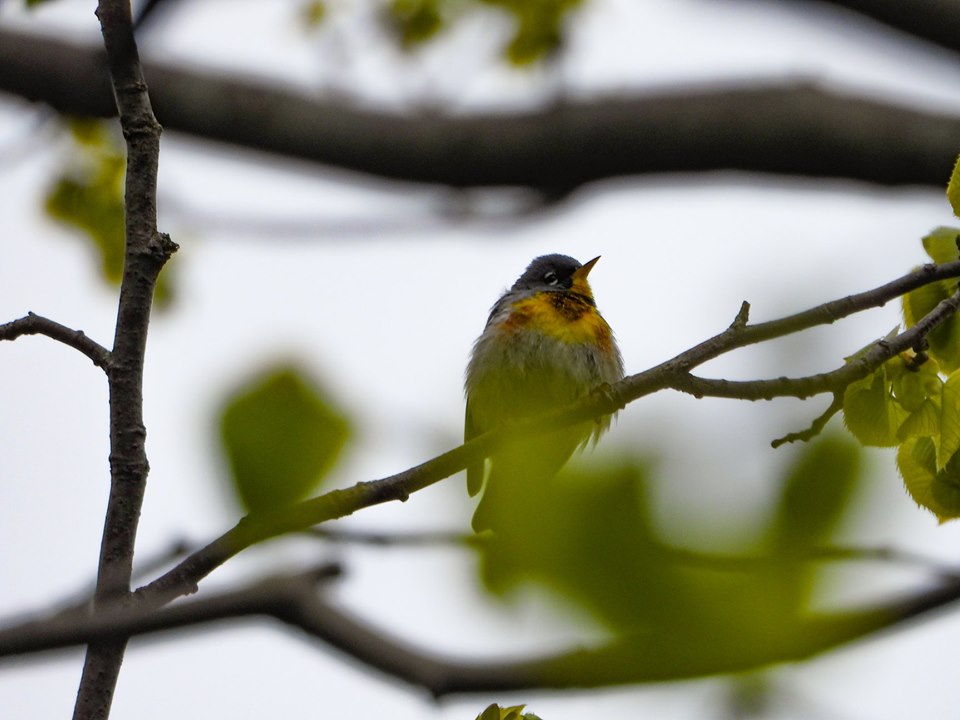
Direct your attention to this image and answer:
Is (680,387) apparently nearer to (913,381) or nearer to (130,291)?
(913,381)

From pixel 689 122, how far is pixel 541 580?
22.0 ft

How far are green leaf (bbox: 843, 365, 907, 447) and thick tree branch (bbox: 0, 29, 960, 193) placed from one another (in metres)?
4.72

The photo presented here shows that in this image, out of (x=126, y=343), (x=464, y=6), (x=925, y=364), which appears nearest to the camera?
(x=126, y=343)

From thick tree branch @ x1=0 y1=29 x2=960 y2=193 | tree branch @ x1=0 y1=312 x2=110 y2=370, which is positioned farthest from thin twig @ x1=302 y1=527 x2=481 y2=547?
thick tree branch @ x1=0 y1=29 x2=960 y2=193

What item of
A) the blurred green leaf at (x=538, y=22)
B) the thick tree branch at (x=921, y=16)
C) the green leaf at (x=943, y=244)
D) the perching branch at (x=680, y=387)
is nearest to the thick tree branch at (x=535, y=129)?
the thick tree branch at (x=921, y=16)

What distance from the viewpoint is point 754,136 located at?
751cm

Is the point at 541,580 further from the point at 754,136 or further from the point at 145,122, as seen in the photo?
the point at 754,136

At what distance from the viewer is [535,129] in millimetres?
7594

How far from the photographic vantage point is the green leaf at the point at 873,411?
9.53 feet

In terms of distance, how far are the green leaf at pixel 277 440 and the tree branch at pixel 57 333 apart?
1.45 m

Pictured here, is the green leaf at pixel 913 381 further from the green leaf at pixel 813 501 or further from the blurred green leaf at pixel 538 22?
the blurred green leaf at pixel 538 22

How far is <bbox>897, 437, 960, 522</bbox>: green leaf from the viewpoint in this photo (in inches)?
109

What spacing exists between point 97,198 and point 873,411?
20.4 ft

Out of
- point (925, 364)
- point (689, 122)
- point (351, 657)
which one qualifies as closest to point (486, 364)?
point (689, 122)
